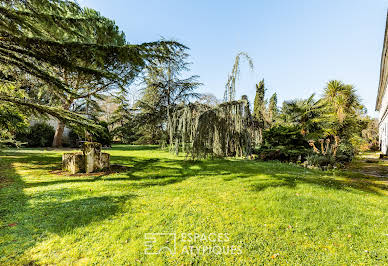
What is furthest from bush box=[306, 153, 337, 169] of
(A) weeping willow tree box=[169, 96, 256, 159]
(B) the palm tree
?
(A) weeping willow tree box=[169, 96, 256, 159]

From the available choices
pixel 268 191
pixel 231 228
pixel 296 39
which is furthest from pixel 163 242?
pixel 296 39

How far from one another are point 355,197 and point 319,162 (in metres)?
4.80

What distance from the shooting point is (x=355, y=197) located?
13.8 ft

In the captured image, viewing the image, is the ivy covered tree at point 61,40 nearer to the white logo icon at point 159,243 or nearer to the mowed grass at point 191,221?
the mowed grass at point 191,221

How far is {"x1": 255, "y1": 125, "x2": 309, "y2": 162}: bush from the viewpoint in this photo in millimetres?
10578

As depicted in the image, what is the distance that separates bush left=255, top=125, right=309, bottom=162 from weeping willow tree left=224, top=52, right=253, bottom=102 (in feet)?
19.3

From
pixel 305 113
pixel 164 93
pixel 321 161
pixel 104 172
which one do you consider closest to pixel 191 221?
pixel 104 172

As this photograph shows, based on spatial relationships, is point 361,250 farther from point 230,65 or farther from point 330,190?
point 230,65

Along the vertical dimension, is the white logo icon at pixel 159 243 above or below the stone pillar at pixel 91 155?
below

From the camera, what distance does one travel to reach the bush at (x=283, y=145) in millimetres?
10578

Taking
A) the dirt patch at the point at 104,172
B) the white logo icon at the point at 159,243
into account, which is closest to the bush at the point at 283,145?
the dirt patch at the point at 104,172

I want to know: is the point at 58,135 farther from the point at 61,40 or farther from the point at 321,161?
the point at 321,161

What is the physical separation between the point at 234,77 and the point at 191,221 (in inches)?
241

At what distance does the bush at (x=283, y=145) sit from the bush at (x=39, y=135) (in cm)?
1763
